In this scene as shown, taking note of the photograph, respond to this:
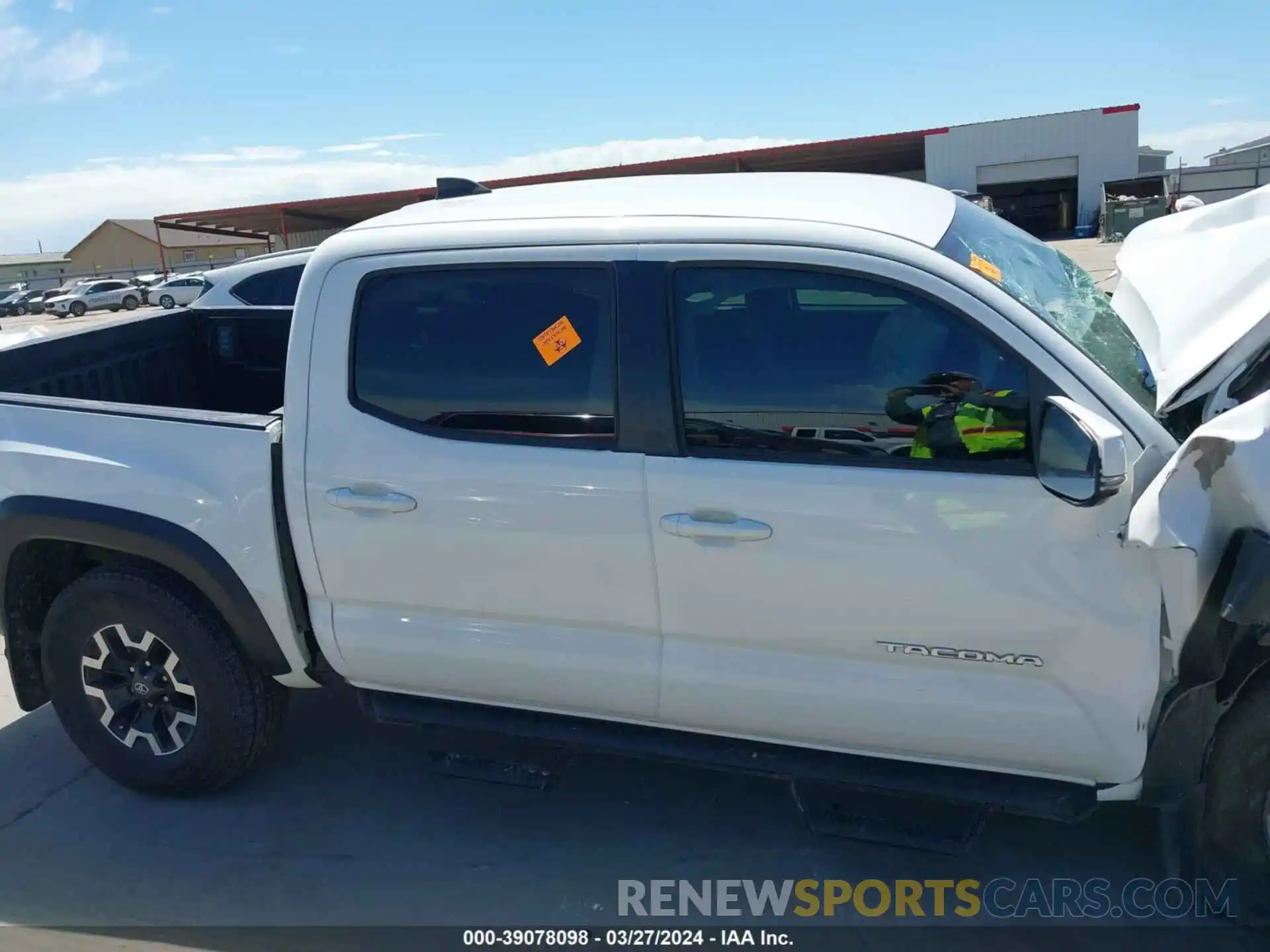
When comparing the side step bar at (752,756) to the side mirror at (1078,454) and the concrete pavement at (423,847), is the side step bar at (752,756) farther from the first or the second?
the side mirror at (1078,454)

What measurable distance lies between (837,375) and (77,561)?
2956mm

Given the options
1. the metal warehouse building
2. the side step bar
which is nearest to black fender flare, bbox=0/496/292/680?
the side step bar

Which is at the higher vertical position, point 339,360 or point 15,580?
point 339,360

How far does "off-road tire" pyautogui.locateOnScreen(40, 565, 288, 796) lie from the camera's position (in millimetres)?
3471

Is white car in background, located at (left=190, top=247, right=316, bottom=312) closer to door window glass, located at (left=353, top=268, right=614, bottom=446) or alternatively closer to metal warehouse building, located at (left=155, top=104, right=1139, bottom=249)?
door window glass, located at (left=353, top=268, right=614, bottom=446)

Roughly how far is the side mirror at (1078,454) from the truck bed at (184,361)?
3246mm

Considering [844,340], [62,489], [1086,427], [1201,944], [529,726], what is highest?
[844,340]

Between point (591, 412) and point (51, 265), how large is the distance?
103 m

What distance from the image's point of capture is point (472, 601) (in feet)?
10.1

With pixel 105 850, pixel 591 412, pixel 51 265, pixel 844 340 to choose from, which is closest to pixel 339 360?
pixel 591 412

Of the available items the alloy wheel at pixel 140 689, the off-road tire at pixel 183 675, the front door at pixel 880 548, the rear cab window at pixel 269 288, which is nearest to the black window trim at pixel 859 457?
the front door at pixel 880 548

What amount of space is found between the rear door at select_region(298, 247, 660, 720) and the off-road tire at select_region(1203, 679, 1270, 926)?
4.87 ft

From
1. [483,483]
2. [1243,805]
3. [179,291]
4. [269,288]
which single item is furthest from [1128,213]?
[179,291]

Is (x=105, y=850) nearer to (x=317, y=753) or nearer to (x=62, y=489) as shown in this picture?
(x=317, y=753)
